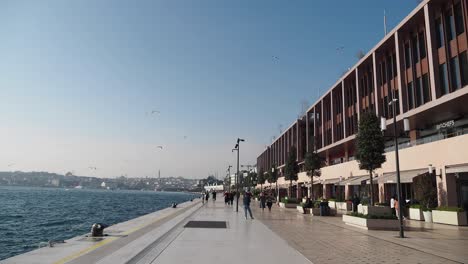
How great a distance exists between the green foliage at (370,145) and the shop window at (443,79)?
19.8 feet

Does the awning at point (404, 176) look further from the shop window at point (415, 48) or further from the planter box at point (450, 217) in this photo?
the shop window at point (415, 48)

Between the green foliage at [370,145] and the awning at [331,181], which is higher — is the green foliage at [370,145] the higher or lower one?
the higher one

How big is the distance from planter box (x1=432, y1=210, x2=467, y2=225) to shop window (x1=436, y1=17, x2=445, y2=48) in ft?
40.0

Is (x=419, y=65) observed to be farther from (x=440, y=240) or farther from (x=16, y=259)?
(x=16, y=259)

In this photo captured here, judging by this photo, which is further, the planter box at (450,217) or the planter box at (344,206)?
the planter box at (344,206)

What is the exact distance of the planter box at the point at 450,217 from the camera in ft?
69.8

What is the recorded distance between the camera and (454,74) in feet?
84.9

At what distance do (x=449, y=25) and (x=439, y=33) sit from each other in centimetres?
106

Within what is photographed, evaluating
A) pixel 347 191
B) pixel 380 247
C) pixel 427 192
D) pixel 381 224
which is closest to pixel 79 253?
pixel 380 247

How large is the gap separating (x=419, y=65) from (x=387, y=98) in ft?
20.2

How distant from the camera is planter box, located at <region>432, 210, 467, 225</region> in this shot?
21266mm

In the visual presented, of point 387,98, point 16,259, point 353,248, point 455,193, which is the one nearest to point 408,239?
point 353,248

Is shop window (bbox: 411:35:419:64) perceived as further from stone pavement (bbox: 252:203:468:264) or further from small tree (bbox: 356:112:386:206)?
stone pavement (bbox: 252:203:468:264)

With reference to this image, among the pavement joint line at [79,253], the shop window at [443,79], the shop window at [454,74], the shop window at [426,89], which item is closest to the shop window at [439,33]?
the shop window at [443,79]
